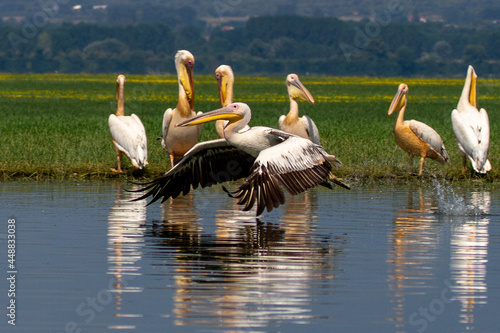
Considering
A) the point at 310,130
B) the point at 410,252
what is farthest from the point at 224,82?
the point at 410,252

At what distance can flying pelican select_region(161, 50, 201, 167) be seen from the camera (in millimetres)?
13875

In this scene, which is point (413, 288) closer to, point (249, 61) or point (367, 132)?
point (367, 132)

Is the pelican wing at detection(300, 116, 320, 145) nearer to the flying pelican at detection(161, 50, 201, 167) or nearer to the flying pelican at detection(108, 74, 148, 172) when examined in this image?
the flying pelican at detection(161, 50, 201, 167)

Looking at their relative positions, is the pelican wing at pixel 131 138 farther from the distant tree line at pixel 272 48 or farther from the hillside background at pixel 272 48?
the distant tree line at pixel 272 48

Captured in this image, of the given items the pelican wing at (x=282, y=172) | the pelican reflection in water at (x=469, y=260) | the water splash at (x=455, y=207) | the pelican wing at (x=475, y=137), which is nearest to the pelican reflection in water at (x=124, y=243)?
the pelican wing at (x=282, y=172)

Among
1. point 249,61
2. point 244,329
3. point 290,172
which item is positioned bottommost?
point 244,329

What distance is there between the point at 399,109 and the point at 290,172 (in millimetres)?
6751

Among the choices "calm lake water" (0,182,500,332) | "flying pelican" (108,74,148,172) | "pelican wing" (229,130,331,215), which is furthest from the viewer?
"flying pelican" (108,74,148,172)

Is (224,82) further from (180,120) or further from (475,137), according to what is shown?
(475,137)

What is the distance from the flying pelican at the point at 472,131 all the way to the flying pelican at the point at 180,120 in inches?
135

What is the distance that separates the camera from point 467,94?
15.4 meters

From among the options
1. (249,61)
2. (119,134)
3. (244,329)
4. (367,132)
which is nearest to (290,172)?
(244,329)

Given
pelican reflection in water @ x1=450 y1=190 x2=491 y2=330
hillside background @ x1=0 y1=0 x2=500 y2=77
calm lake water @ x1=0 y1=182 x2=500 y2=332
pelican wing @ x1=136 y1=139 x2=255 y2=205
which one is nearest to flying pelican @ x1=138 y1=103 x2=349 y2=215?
pelican wing @ x1=136 y1=139 x2=255 y2=205

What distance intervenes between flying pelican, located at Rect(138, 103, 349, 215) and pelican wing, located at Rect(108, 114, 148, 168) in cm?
268
